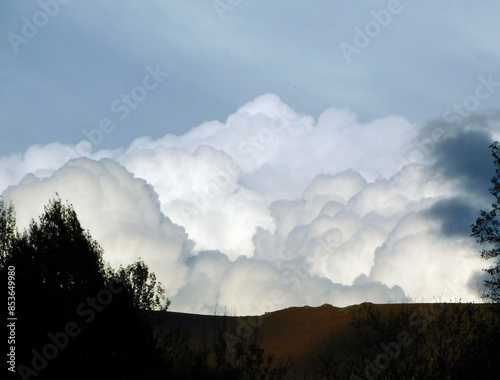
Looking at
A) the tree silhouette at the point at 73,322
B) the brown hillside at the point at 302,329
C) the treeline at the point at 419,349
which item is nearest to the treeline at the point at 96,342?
the tree silhouette at the point at 73,322

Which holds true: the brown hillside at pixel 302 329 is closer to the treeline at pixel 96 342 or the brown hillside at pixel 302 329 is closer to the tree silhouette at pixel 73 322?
the tree silhouette at pixel 73 322

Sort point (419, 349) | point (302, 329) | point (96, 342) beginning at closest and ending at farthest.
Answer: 1. point (419, 349)
2. point (96, 342)
3. point (302, 329)

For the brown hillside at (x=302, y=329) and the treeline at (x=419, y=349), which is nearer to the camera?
the treeline at (x=419, y=349)

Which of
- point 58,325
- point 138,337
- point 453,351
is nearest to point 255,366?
point 453,351

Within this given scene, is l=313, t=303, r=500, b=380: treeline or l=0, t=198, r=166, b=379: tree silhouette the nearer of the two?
l=313, t=303, r=500, b=380: treeline

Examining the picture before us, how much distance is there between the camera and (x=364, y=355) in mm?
17219

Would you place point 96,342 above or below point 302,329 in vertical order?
below

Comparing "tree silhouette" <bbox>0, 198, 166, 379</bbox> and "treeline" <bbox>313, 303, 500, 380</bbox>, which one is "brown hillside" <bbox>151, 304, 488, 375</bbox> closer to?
"tree silhouette" <bbox>0, 198, 166, 379</bbox>

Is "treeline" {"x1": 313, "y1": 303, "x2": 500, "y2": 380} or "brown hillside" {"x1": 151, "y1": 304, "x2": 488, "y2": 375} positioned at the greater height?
"brown hillside" {"x1": 151, "y1": 304, "x2": 488, "y2": 375}

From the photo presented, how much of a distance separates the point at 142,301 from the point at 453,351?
3554cm

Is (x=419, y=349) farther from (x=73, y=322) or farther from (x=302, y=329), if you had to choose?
(x=302, y=329)

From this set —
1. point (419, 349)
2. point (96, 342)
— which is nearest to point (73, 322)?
point (96, 342)

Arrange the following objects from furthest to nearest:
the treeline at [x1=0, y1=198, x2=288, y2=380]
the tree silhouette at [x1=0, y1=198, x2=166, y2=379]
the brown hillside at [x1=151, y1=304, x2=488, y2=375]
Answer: the brown hillside at [x1=151, y1=304, x2=488, y2=375] → the tree silhouette at [x1=0, y1=198, x2=166, y2=379] → the treeline at [x1=0, y1=198, x2=288, y2=380]

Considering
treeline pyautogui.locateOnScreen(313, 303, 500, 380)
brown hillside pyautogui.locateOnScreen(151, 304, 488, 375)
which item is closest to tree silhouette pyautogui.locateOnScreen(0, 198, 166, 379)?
treeline pyautogui.locateOnScreen(313, 303, 500, 380)
